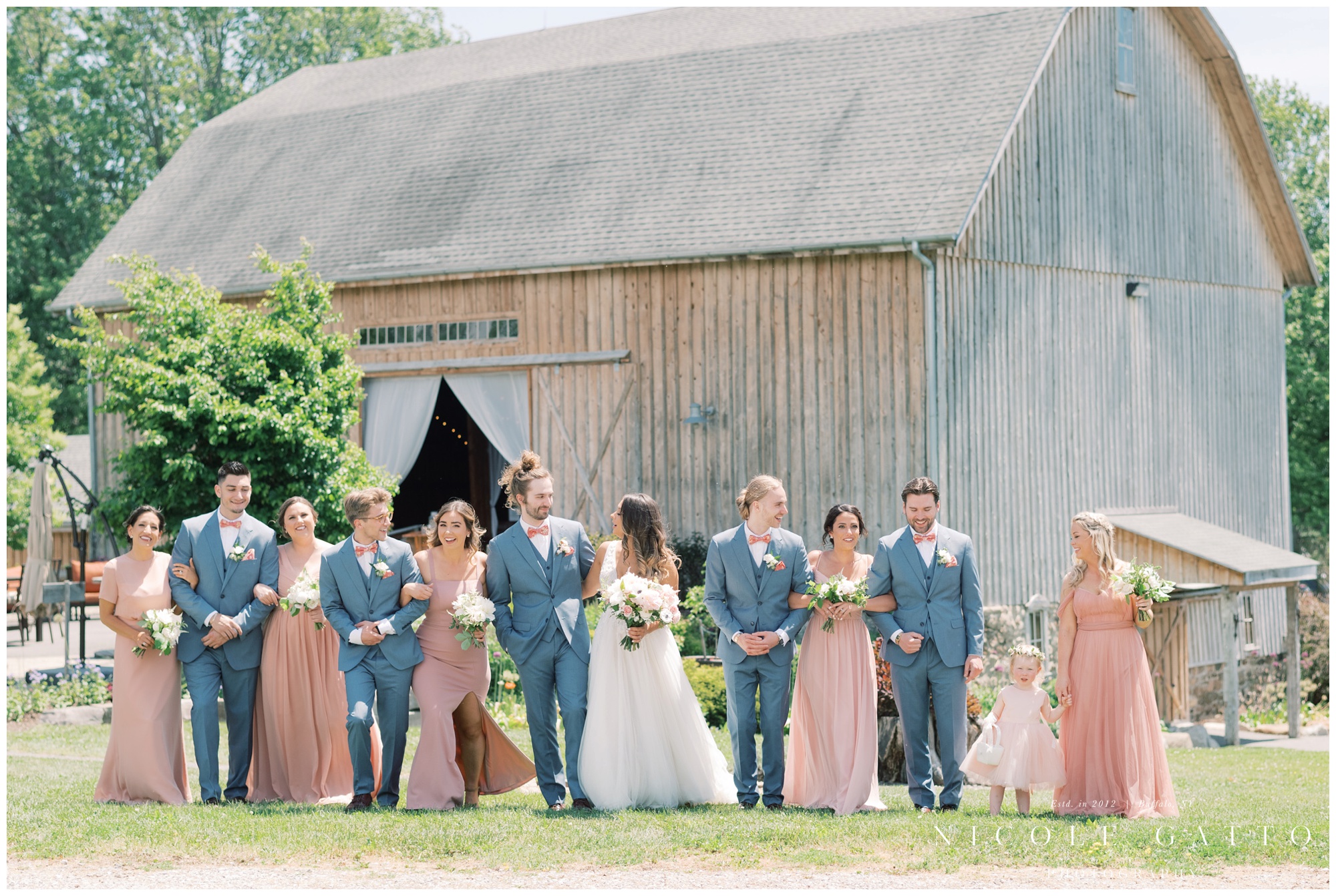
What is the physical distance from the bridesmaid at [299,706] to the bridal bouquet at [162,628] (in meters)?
0.50

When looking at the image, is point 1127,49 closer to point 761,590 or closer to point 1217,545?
point 1217,545

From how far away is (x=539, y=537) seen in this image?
853 centimetres

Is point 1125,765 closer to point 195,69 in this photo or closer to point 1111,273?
point 1111,273

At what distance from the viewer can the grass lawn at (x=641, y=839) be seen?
714 cm

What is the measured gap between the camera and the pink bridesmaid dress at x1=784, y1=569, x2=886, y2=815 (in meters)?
8.46

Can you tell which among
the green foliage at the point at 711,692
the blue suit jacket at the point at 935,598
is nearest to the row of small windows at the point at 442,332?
the green foliage at the point at 711,692

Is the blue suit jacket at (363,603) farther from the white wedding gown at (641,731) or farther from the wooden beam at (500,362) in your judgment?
the wooden beam at (500,362)

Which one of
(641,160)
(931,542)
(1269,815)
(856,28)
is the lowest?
(1269,815)

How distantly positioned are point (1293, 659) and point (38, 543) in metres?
15.9

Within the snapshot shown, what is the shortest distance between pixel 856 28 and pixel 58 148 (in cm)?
3076

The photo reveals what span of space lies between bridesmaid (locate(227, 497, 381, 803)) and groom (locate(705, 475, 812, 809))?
2174 millimetres

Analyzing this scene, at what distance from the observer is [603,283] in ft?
63.2

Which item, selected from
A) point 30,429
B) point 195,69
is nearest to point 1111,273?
point 30,429

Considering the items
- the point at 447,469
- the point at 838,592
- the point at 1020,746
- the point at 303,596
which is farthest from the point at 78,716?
the point at 447,469
